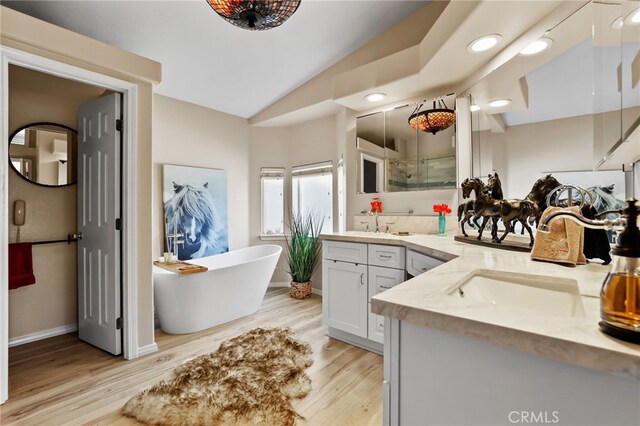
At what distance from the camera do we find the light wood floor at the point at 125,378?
1.69 meters

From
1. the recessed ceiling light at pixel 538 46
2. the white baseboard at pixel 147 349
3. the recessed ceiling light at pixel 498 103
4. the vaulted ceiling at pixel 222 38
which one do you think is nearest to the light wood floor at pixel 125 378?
the white baseboard at pixel 147 349

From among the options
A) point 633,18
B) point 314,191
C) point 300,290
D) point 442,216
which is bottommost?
point 300,290

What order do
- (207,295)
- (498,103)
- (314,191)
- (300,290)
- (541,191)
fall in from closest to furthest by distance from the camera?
(541,191), (498,103), (207,295), (300,290), (314,191)

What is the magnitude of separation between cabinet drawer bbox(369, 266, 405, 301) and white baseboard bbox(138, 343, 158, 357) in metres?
1.79

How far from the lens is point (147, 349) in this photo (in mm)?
2383

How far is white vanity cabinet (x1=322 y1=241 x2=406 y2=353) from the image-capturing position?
2.29 meters

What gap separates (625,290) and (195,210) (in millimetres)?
3769

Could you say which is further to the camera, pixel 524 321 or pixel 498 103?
pixel 498 103

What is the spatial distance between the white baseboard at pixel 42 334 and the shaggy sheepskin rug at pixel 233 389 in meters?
1.55

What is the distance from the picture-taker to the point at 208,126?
3.91 meters

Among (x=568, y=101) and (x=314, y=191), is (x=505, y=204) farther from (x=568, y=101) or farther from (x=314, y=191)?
(x=314, y=191)

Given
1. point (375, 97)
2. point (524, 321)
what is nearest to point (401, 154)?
point (375, 97)

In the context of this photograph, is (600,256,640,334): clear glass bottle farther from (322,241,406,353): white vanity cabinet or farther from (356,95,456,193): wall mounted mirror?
(356,95,456,193): wall mounted mirror

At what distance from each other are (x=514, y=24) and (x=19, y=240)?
4.01 meters
